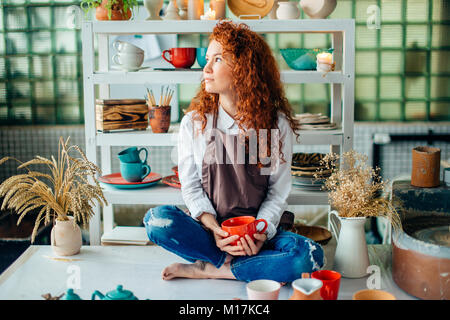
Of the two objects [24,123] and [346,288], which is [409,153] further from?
[24,123]

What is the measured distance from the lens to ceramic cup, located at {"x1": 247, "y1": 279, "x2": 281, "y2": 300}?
132 cm

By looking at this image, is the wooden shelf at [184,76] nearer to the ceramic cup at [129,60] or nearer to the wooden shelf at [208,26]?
the ceramic cup at [129,60]

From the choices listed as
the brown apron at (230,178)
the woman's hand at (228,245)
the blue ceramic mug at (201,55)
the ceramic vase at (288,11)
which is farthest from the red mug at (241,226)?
the ceramic vase at (288,11)

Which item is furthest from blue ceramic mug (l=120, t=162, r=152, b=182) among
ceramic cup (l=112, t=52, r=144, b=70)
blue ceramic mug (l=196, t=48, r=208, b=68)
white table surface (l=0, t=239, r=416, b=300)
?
blue ceramic mug (l=196, t=48, r=208, b=68)

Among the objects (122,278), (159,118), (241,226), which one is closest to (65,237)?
(122,278)

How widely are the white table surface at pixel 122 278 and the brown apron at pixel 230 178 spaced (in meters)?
0.29

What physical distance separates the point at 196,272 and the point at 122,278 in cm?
28

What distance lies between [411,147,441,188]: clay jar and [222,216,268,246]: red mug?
753mm

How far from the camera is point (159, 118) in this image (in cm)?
226

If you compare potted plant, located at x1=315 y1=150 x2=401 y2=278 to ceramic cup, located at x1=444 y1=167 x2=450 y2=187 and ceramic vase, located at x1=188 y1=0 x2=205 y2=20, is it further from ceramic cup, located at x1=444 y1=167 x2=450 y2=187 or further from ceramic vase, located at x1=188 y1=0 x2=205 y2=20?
ceramic vase, located at x1=188 y1=0 x2=205 y2=20

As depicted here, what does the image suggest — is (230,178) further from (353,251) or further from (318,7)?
(318,7)

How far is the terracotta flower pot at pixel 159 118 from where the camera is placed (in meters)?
2.26

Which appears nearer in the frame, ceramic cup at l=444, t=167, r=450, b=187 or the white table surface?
the white table surface

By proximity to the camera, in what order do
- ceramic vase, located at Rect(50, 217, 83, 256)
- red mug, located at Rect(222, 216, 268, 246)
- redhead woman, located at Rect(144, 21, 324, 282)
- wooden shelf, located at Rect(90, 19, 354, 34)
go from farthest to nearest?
wooden shelf, located at Rect(90, 19, 354, 34) → ceramic vase, located at Rect(50, 217, 83, 256) → redhead woman, located at Rect(144, 21, 324, 282) → red mug, located at Rect(222, 216, 268, 246)
